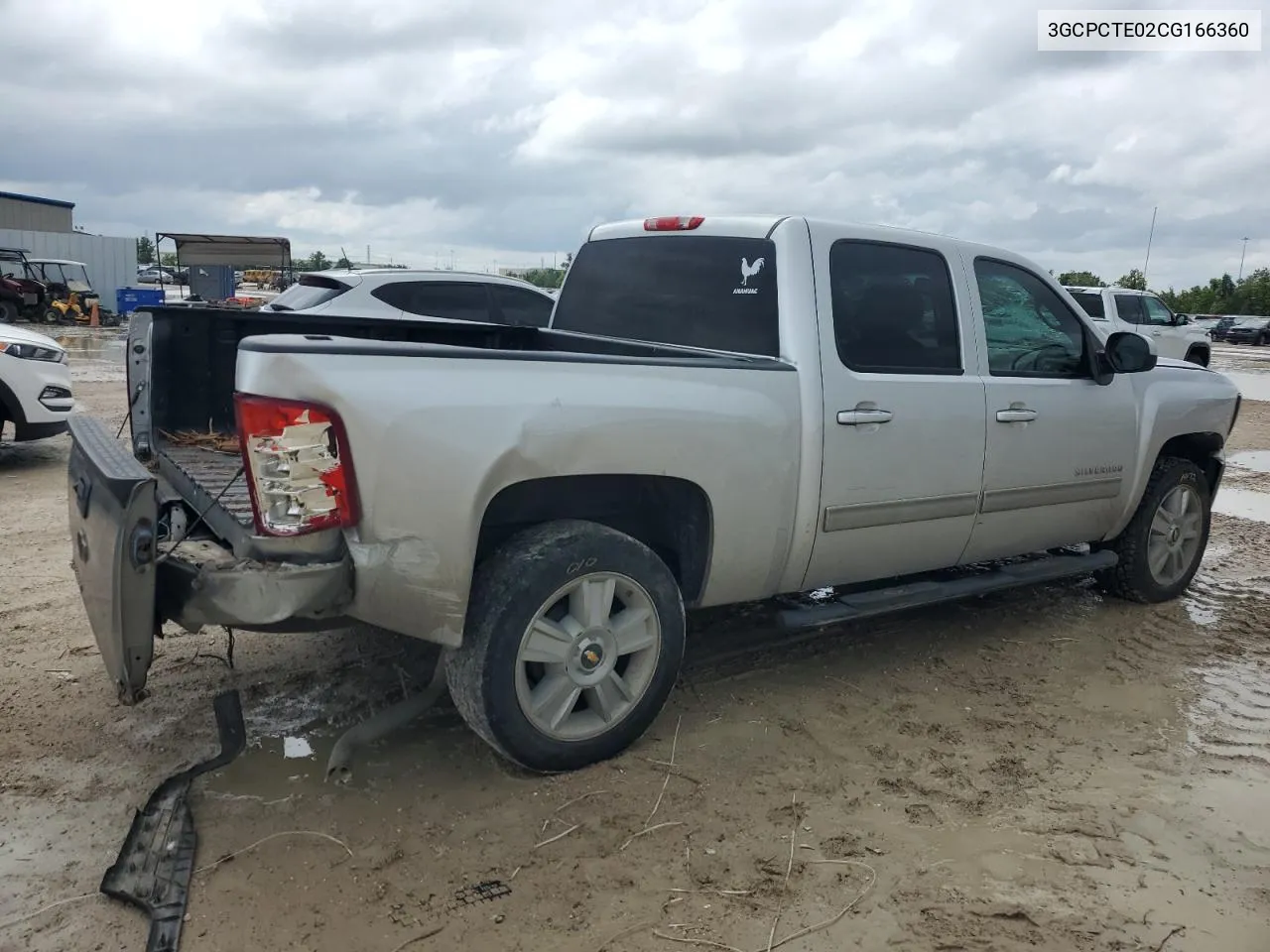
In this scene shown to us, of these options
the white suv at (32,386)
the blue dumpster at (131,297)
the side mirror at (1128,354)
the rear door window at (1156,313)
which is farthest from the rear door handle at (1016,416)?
the blue dumpster at (131,297)

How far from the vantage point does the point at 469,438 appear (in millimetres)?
2959

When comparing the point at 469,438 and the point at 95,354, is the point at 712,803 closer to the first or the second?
the point at 469,438

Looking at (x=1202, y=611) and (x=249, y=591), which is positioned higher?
(x=249, y=591)

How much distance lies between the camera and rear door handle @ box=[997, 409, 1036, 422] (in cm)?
439

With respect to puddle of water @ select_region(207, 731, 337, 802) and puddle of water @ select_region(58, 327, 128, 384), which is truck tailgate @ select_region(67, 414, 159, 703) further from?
puddle of water @ select_region(58, 327, 128, 384)

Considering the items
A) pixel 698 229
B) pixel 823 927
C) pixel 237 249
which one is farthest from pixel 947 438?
pixel 237 249

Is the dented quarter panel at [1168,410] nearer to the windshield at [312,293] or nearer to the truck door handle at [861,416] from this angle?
the truck door handle at [861,416]

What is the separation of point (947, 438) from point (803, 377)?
0.82m

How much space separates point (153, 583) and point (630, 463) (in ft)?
4.77

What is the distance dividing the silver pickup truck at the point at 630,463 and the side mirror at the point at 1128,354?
14 mm

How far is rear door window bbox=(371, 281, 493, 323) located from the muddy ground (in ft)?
15.3

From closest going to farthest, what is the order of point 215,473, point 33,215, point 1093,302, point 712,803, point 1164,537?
point 712,803 → point 215,473 → point 1164,537 → point 1093,302 → point 33,215

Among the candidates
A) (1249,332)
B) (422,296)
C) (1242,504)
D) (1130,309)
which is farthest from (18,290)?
(1249,332)

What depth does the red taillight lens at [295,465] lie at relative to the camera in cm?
279
